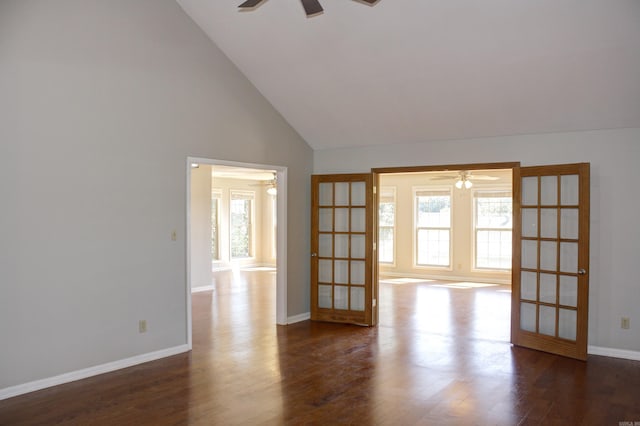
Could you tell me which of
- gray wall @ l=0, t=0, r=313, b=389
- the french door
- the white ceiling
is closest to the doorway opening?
the french door

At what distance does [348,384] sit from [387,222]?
7830 millimetres

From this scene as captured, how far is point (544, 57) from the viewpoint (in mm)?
4383

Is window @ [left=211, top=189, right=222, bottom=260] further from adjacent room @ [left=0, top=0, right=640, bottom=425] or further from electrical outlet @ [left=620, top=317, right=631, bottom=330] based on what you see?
electrical outlet @ [left=620, top=317, right=631, bottom=330]

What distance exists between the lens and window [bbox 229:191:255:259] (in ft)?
42.6

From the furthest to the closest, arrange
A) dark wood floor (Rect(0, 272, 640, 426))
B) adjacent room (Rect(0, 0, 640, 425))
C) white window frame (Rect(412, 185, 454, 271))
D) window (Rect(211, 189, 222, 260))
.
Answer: window (Rect(211, 189, 222, 260)), white window frame (Rect(412, 185, 454, 271)), adjacent room (Rect(0, 0, 640, 425)), dark wood floor (Rect(0, 272, 640, 426))

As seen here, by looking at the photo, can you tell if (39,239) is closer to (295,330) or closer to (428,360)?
(295,330)

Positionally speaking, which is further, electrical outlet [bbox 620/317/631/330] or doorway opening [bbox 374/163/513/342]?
doorway opening [bbox 374/163/513/342]

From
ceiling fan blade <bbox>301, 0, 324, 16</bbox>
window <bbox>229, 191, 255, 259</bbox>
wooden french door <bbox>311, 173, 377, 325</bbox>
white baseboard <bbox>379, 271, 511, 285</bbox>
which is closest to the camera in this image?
ceiling fan blade <bbox>301, 0, 324, 16</bbox>

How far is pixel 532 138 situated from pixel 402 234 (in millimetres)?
6158

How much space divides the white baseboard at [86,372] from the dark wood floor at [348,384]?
9 cm

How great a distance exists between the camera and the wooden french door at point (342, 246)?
6.45 metres

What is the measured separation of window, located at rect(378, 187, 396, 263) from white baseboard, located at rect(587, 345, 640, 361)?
257 inches

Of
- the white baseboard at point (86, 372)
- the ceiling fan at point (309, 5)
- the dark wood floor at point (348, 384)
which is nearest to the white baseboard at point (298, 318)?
the dark wood floor at point (348, 384)

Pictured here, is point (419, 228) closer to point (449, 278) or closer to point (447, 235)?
point (447, 235)
